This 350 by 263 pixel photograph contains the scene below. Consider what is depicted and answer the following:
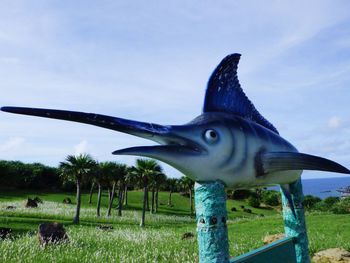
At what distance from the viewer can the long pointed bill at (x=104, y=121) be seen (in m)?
2.62

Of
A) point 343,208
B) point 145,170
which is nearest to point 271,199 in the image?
point 343,208

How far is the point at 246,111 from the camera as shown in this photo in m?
3.89

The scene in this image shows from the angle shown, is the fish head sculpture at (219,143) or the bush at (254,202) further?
the bush at (254,202)

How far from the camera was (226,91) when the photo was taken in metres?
3.69

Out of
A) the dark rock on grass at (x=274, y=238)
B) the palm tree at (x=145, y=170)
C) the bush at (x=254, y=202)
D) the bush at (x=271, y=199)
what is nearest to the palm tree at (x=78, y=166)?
the palm tree at (x=145, y=170)

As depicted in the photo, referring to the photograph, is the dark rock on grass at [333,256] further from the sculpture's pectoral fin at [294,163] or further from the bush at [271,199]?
the bush at [271,199]

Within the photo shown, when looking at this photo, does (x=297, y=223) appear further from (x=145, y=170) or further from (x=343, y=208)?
(x=343, y=208)

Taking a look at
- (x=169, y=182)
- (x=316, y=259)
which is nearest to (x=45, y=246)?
(x=316, y=259)

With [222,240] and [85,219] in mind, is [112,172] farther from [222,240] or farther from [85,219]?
[222,240]

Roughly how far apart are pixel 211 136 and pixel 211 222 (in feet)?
2.33

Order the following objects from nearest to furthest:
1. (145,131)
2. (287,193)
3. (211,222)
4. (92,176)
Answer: (145,131) < (211,222) < (287,193) < (92,176)

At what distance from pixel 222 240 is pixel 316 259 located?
22.9ft

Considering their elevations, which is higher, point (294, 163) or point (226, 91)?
point (226, 91)

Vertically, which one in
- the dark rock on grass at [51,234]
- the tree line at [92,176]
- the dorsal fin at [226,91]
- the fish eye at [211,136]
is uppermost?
the tree line at [92,176]
